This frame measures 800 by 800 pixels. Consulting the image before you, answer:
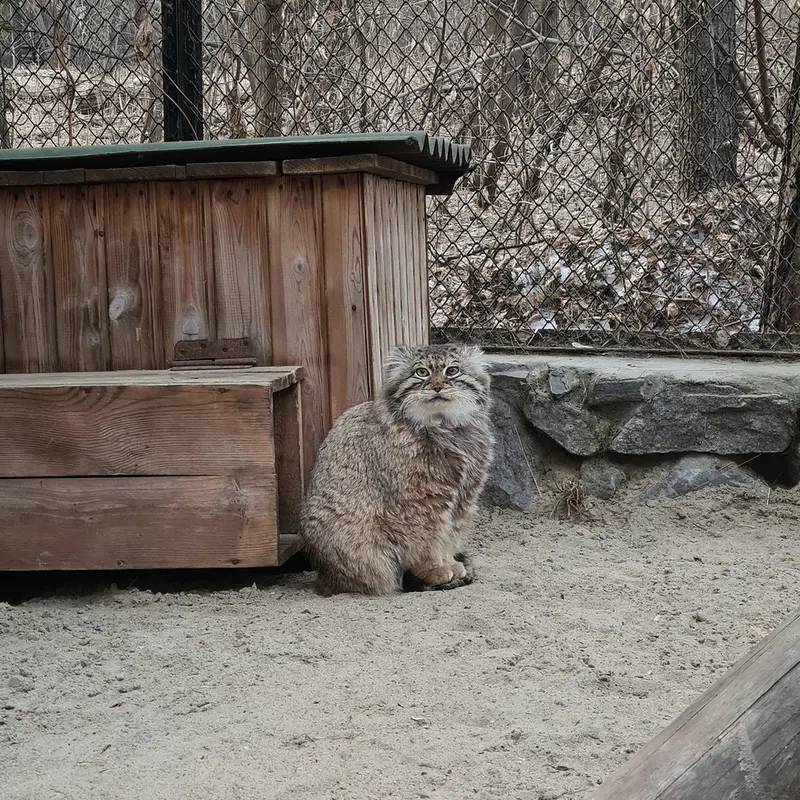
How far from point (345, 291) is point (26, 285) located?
162 cm

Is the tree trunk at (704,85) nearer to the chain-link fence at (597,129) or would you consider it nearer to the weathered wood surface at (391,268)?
the chain-link fence at (597,129)

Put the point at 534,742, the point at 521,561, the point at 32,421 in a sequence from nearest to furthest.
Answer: the point at 534,742 < the point at 32,421 < the point at 521,561

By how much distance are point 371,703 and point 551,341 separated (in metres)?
3.30

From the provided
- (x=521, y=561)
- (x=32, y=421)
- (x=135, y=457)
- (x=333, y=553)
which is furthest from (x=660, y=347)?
(x=32, y=421)

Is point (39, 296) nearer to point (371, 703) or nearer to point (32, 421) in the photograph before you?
point (32, 421)

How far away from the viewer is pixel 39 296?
4.91 meters

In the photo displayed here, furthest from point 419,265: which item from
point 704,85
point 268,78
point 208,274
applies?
point 704,85

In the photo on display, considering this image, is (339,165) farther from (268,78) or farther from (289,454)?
(268,78)

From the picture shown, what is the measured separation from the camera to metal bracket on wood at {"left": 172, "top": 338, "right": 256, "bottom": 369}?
4.76m

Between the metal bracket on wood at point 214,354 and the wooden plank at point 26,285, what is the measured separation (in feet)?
2.28

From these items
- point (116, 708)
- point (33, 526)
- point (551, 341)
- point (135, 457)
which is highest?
point (551, 341)

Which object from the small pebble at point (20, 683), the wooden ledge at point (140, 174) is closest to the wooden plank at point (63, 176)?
the wooden ledge at point (140, 174)

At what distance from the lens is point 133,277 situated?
4.86 meters

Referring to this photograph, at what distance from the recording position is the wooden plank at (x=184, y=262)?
4.77 metres
